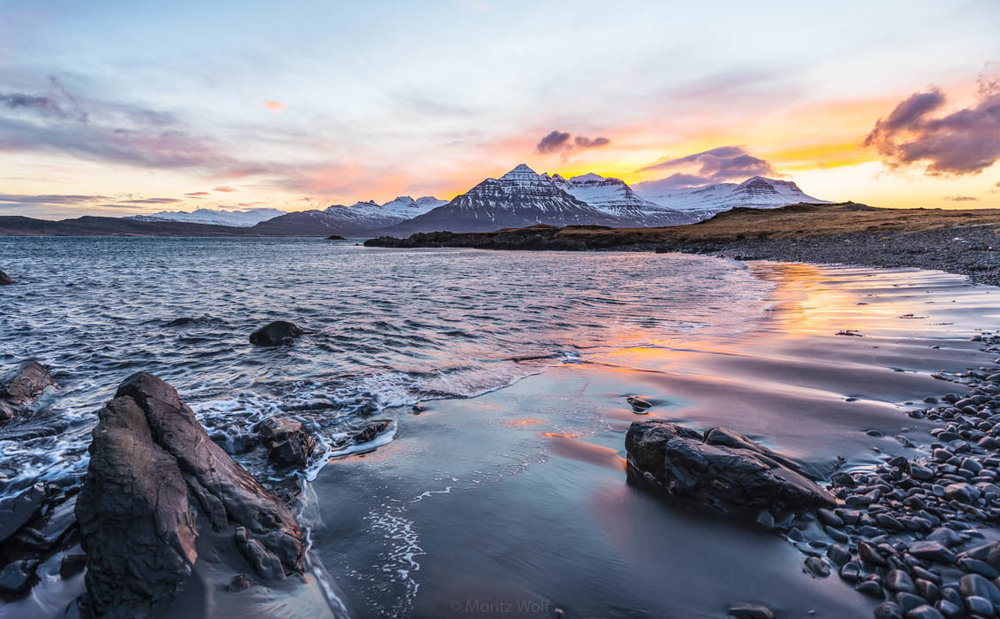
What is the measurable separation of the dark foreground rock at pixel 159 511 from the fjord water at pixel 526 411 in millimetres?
563

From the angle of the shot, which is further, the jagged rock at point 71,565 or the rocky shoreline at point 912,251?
the rocky shoreline at point 912,251

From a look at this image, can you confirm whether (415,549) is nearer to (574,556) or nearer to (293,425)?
(574,556)

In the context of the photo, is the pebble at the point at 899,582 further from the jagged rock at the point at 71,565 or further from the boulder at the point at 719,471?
the jagged rock at the point at 71,565

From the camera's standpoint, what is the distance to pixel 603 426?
6.66 metres

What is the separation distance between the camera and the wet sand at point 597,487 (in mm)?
3557

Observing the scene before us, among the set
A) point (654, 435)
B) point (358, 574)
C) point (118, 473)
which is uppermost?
point (118, 473)

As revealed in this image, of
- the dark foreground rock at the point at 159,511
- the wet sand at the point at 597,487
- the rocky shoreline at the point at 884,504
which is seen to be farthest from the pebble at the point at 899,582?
the dark foreground rock at the point at 159,511

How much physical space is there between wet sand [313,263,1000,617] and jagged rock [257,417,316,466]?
1.54 ft

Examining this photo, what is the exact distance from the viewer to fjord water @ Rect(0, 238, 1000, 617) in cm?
374

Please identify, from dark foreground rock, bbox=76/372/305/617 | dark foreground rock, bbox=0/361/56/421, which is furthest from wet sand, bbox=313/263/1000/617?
dark foreground rock, bbox=0/361/56/421

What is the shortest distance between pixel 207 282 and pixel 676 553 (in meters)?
34.0

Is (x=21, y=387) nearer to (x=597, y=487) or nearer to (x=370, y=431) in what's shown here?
(x=370, y=431)

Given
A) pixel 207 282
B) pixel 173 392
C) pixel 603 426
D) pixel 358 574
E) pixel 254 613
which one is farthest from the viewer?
pixel 207 282

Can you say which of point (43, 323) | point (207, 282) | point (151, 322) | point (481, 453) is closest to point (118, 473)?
point (481, 453)
